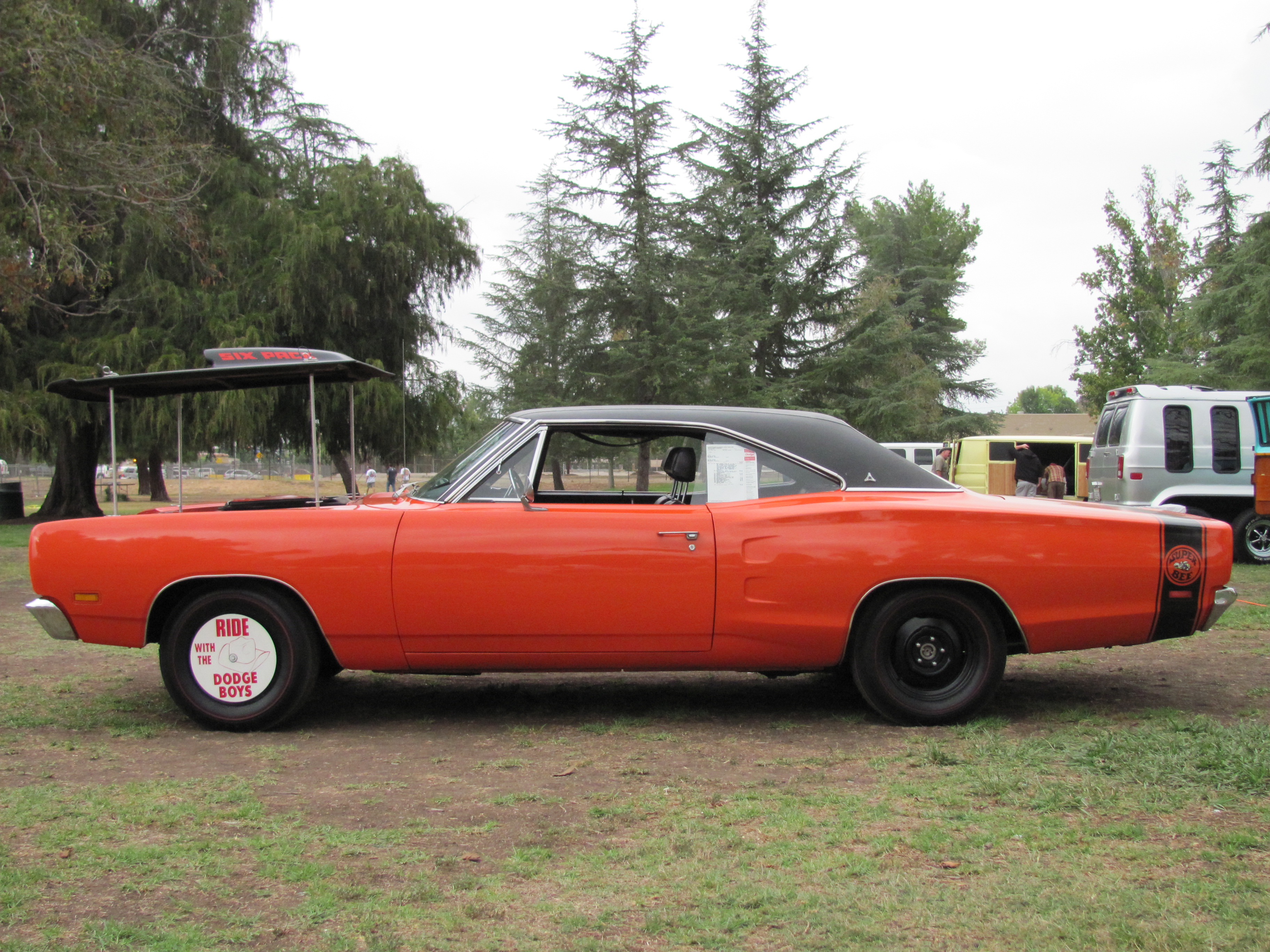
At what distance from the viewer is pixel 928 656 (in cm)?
516

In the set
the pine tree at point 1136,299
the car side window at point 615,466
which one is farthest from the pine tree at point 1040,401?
the car side window at point 615,466

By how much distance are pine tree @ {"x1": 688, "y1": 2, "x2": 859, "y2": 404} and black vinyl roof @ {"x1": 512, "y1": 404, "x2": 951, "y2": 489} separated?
26424mm

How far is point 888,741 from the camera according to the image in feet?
16.1

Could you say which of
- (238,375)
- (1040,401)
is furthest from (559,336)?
(1040,401)

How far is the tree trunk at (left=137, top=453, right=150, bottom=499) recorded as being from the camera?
4434 cm

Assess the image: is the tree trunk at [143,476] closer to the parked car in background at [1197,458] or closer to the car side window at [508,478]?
the parked car in background at [1197,458]

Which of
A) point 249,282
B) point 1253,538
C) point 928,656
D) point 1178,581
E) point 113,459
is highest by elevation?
point 249,282

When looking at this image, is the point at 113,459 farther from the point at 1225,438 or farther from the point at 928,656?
the point at 1225,438

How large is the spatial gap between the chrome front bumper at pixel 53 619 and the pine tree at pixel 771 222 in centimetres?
2744

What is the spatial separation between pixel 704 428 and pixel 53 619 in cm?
332

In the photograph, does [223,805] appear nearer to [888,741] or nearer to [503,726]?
[503,726]

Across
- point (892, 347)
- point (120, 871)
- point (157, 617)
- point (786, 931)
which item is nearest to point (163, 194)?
point (157, 617)

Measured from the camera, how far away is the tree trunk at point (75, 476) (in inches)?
907

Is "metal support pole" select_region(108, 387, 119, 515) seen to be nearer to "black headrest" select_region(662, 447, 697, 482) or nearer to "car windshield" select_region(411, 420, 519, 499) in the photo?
"car windshield" select_region(411, 420, 519, 499)
